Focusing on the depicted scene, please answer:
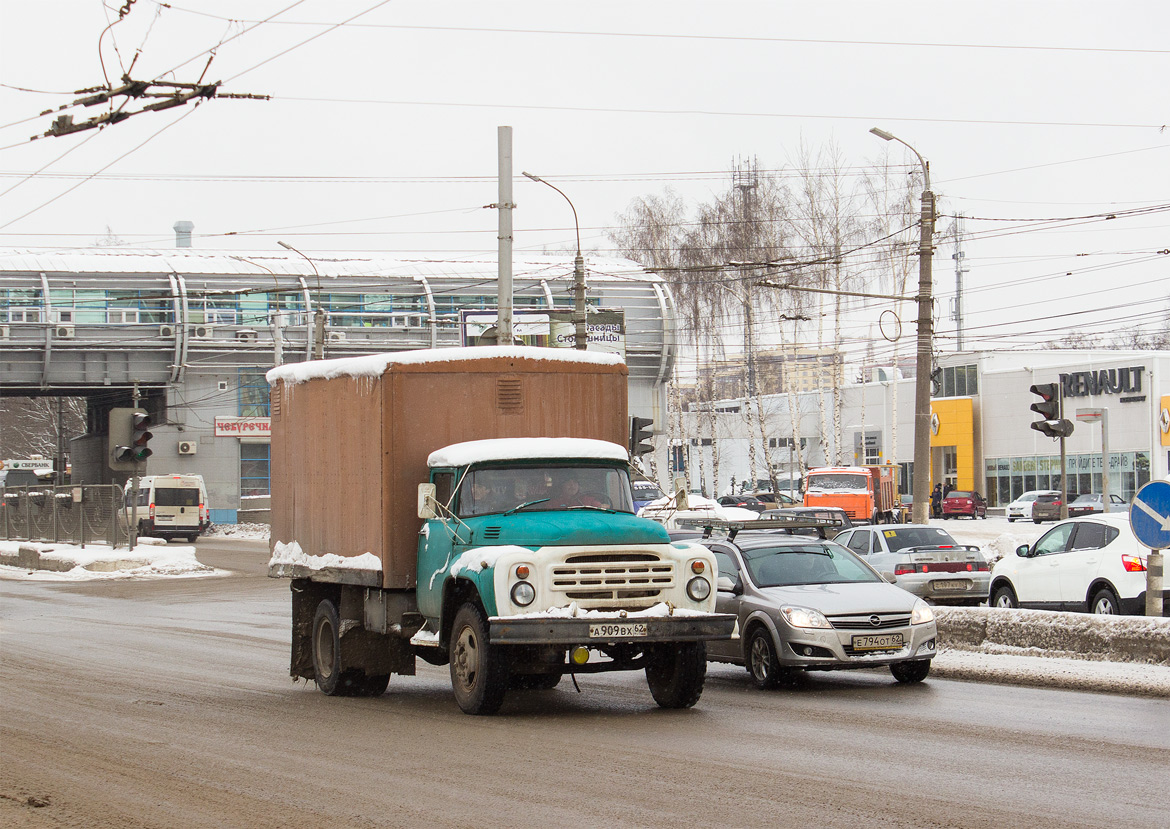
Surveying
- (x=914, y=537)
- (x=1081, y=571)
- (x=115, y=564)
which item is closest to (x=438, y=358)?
(x=1081, y=571)

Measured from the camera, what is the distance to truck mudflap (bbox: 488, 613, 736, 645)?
11117 millimetres

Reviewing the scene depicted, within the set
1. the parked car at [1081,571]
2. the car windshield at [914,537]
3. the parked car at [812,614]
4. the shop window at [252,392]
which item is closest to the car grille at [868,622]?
the parked car at [812,614]

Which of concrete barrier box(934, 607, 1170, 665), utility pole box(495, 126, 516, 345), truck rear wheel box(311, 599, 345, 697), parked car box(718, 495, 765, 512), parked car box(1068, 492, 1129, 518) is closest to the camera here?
truck rear wheel box(311, 599, 345, 697)

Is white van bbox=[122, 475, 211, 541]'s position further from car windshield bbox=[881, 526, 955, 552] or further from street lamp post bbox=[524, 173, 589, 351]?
car windshield bbox=[881, 526, 955, 552]

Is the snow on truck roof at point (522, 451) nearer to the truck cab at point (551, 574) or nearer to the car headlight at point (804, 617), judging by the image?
the truck cab at point (551, 574)

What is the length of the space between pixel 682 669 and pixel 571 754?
261cm

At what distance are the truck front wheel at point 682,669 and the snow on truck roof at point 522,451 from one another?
178 centimetres

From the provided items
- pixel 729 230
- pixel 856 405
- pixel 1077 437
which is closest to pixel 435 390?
pixel 729 230

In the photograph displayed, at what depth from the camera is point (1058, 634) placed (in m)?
15.4

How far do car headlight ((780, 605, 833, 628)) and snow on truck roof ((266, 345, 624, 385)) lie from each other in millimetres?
2953

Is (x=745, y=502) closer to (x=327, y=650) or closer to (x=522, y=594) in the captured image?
(x=327, y=650)

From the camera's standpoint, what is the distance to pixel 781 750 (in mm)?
9734

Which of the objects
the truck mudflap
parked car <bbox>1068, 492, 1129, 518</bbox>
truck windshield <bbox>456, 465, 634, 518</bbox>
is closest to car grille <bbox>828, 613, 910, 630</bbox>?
the truck mudflap

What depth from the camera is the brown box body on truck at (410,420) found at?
42.1 feet
